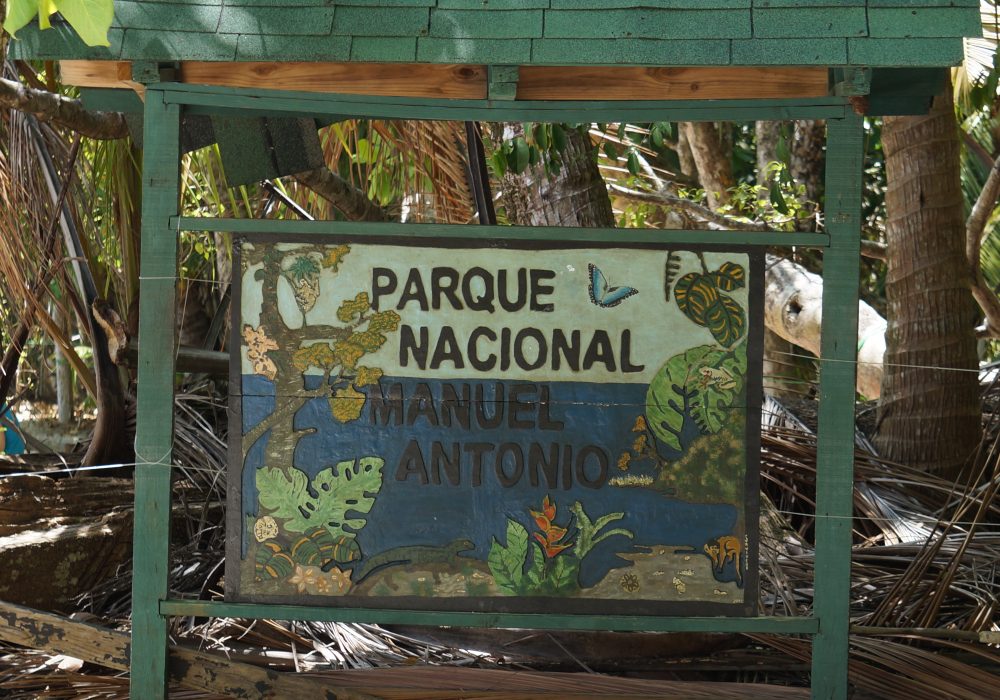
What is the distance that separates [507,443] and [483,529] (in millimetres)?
297

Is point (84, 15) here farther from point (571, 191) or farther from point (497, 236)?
point (571, 191)

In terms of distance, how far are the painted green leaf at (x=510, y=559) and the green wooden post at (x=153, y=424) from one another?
1084 millimetres

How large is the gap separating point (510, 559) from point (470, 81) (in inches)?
62.4

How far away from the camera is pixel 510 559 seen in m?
3.35

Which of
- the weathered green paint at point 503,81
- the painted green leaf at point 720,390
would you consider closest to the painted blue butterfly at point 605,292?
the painted green leaf at point 720,390

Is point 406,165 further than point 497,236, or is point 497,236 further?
point 406,165

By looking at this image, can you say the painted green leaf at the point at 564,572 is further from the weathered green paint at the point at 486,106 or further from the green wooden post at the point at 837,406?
the weathered green paint at the point at 486,106

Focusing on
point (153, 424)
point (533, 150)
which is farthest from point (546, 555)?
point (533, 150)

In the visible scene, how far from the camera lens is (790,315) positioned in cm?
780

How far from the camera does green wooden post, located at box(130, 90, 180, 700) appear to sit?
3.33m

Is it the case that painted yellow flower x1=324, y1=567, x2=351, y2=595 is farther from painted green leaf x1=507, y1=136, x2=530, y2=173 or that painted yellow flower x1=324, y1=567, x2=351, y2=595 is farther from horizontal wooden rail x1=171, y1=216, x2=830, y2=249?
painted green leaf x1=507, y1=136, x2=530, y2=173

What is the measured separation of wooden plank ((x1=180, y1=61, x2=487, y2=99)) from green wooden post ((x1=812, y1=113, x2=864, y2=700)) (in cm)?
120

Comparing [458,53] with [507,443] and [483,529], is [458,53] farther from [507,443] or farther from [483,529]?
[483,529]

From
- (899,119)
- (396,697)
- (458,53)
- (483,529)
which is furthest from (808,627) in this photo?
(899,119)
